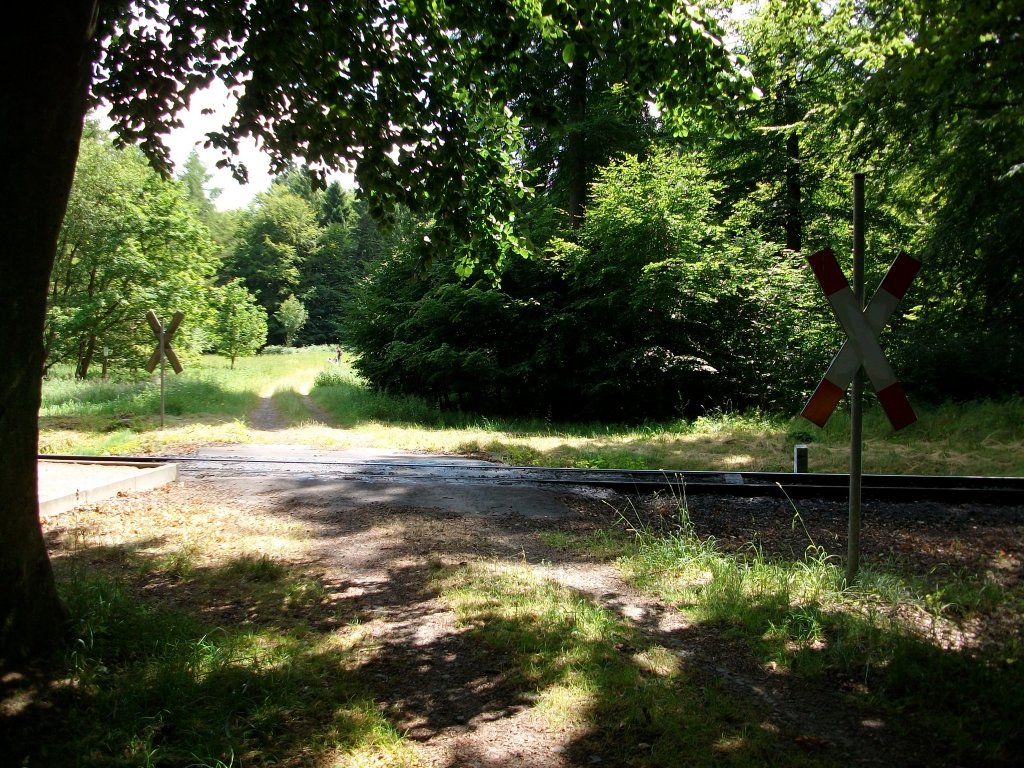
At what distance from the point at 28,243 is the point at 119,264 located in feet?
87.0

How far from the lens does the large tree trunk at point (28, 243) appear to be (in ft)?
11.3

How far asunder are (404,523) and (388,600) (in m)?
2.22

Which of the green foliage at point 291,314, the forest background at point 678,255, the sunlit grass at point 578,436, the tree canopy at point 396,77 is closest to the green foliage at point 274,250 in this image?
the green foliage at point 291,314

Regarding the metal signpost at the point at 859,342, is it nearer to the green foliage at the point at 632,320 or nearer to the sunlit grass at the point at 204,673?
the sunlit grass at the point at 204,673

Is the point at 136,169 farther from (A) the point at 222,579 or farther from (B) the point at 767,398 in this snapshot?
(A) the point at 222,579

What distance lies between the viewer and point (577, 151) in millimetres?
22391

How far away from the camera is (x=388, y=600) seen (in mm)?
5023

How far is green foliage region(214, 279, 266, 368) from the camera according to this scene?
3834cm

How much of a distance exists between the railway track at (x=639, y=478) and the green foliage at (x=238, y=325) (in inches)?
1091

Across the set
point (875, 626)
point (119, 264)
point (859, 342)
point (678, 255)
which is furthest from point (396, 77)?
point (119, 264)

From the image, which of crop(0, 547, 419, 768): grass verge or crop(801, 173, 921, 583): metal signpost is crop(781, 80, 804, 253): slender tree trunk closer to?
crop(801, 173, 921, 583): metal signpost

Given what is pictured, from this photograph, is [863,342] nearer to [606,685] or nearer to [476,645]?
[606,685]

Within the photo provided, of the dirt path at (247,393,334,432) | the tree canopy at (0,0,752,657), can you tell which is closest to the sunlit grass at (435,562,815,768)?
the tree canopy at (0,0,752,657)

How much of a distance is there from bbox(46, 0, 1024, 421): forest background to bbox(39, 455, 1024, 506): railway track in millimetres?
3287
